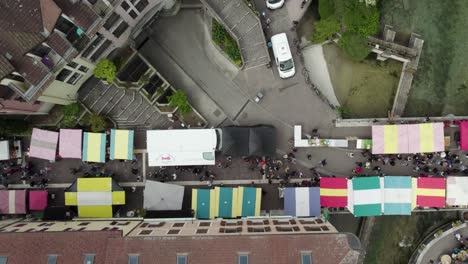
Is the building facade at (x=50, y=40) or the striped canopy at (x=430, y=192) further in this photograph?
the striped canopy at (x=430, y=192)

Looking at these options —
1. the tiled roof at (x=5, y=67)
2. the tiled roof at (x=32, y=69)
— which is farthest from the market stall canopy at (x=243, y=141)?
the tiled roof at (x=5, y=67)

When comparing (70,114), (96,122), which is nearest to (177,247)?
(96,122)

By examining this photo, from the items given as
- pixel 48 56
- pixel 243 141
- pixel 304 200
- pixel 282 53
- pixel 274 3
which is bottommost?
pixel 304 200

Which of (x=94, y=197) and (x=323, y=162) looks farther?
(x=323, y=162)

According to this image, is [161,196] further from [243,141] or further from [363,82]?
[363,82]

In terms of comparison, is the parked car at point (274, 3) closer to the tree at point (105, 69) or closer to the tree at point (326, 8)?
the tree at point (326, 8)

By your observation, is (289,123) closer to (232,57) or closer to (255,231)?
(232,57)
